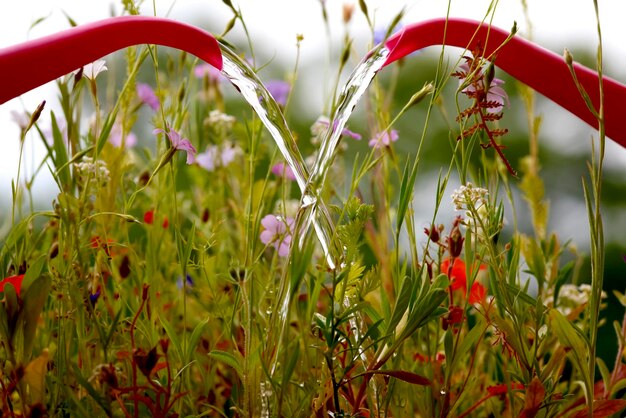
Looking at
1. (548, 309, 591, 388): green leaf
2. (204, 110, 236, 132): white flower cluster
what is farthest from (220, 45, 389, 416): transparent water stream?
(204, 110, 236, 132): white flower cluster

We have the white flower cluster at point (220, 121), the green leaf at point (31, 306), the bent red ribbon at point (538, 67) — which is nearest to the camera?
the green leaf at point (31, 306)

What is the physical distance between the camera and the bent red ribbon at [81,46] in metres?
0.41

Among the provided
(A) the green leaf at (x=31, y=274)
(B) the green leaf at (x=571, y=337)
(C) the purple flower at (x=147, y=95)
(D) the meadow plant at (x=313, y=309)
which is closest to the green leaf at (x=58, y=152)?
(D) the meadow plant at (x=313, y=309)

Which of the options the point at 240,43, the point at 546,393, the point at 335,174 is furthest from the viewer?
the point at 240,43

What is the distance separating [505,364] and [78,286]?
32 centimetres

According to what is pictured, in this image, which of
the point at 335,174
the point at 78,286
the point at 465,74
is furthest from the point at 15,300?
the point at 335,174

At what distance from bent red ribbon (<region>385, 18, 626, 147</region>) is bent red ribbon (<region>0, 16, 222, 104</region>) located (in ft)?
Answer: 0.45

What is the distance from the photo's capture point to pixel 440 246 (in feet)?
1.75

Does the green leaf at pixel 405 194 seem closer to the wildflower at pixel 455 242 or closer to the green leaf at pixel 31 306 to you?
the wildflower at pixel 455 242

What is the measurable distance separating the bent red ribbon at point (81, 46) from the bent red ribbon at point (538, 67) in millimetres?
137

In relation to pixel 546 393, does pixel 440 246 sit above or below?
above

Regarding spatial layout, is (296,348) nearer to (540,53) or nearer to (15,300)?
(15,300)

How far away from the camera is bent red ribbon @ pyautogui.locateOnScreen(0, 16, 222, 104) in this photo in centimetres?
41

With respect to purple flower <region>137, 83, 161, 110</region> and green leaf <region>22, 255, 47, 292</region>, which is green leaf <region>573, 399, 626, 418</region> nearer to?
green leaf <region>22, 255, 47, 292</region>
